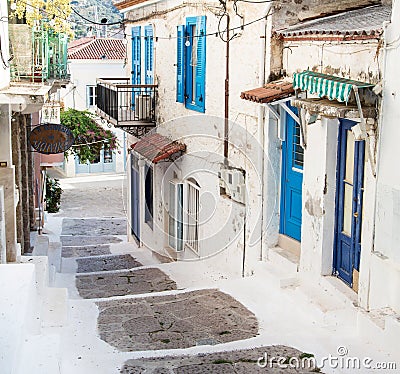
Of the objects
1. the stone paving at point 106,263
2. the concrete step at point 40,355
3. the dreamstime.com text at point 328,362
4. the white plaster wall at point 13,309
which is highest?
the white plaster wall at point 13,309

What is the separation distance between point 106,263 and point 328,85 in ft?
34.0

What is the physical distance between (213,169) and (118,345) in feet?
18.1

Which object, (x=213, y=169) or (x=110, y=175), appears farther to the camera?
(x=110, y=175)

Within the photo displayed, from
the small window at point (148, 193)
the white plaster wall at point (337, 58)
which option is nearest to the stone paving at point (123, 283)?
the small window at point (148, 193)

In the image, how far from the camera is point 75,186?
1373 inches

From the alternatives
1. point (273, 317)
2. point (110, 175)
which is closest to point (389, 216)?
point (273, 317)

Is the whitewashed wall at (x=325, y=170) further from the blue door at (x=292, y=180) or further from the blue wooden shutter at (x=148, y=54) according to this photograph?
the blue wooden shutter at (x=148, y=54)

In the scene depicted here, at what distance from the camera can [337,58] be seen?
867 cm

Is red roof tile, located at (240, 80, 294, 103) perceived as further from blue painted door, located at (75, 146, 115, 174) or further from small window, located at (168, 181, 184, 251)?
blue painted door, located at (75, 146, 115, 174)

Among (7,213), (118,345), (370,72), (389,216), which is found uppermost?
(370,72)

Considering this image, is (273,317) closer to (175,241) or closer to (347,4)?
(347,4)

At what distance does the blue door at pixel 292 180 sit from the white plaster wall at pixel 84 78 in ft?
90.1

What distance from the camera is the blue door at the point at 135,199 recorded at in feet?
63.6

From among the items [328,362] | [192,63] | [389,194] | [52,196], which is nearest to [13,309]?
[328,362]
